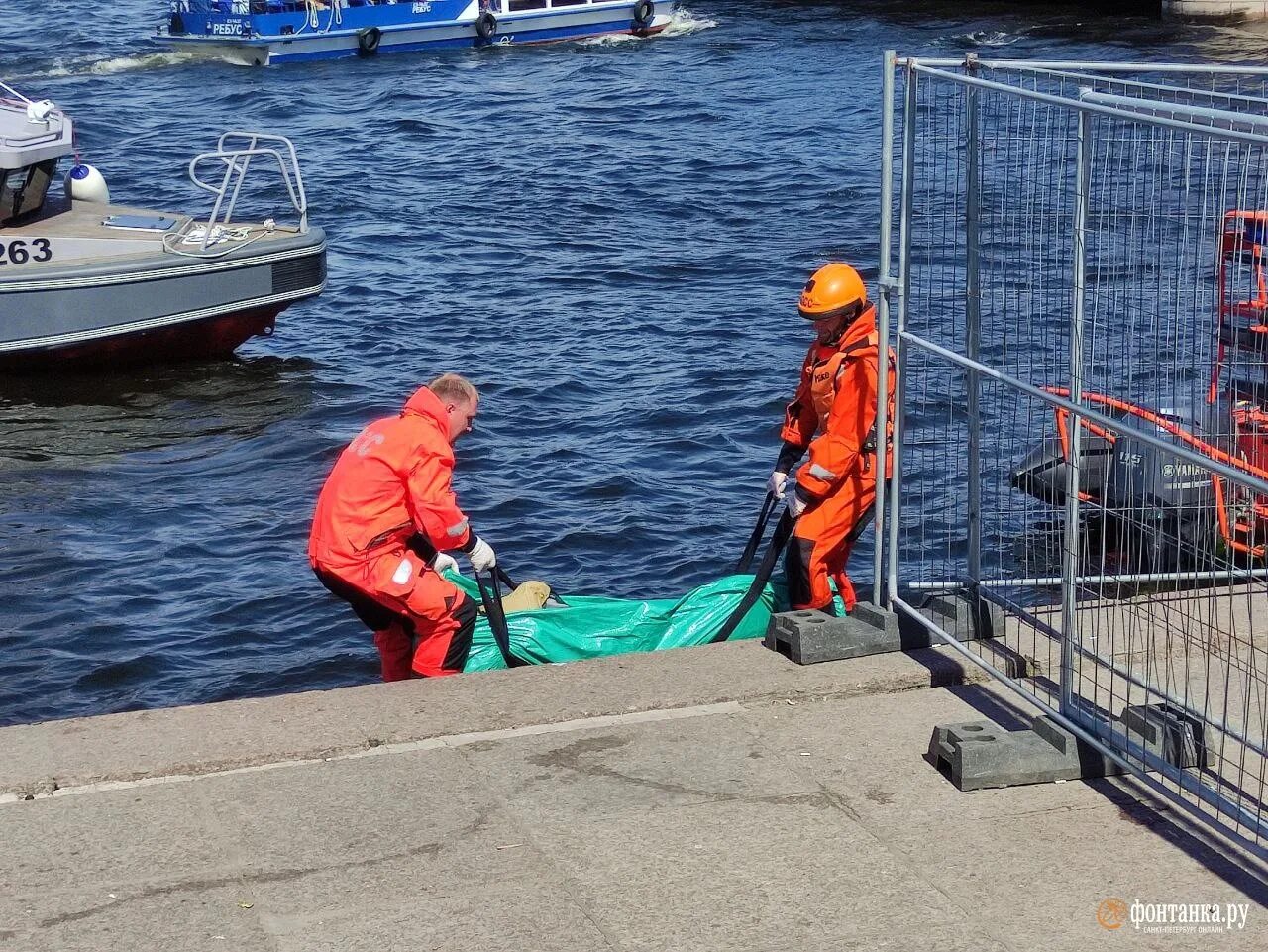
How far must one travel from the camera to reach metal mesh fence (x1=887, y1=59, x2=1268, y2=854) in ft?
15.0

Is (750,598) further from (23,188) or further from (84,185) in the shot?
(84,185)

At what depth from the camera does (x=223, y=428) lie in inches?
527

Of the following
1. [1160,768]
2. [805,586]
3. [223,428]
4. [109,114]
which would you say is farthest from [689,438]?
[109,114]

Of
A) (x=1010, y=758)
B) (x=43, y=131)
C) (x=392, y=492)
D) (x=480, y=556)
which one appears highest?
(x=43, y=131)

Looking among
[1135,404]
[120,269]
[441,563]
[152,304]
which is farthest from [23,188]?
[1135,404]

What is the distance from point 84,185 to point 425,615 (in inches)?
A: 401

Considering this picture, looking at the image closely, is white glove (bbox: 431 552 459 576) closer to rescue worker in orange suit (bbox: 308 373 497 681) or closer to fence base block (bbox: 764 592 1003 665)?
rescue worker in orange suit (bbox: 308 373 497 681)

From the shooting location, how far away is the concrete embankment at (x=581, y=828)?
405 cm

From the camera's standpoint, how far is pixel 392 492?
20.5ft

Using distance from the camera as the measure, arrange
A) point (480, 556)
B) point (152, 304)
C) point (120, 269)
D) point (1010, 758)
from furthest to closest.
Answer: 1. point (152, 304)
2. point (120, 269)
3. point (480, 556)
4. point (1010, 758)

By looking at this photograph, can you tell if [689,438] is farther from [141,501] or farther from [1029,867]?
[1029,867]

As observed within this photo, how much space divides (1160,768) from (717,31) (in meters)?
34.0

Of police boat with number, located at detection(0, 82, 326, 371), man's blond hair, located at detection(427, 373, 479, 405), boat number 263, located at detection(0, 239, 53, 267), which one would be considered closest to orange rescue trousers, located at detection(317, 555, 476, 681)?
man's blond hair, located at detection(427, 373, 479, 405)

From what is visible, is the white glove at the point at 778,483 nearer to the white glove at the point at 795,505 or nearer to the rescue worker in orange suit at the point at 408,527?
the white glove at the point at 795,505
